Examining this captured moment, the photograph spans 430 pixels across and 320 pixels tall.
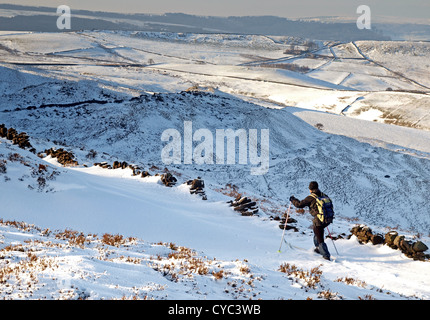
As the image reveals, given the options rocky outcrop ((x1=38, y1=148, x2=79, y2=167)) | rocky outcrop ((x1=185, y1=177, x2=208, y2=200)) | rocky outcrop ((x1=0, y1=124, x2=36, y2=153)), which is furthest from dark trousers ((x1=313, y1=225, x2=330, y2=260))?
rocky outcrop ((x1=0, y1=124, x2=36, y2=153))

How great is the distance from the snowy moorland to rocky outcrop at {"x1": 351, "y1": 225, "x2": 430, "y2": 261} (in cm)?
25

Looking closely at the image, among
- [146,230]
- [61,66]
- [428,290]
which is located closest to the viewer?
[428,290]

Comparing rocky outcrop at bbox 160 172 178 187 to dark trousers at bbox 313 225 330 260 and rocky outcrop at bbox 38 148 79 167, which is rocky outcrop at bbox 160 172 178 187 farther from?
dark trousers at bbox 313 225 330 260

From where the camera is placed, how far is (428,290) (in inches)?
345

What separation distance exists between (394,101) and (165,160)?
52.1 metres

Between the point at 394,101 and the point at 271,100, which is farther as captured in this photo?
the point at 271,100

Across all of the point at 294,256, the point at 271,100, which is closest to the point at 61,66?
the point at 271,100

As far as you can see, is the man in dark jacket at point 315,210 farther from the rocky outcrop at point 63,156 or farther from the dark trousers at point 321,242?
the rocky outcrop at point 63,156

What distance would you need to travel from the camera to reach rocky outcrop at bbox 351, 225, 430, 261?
36.6 ft

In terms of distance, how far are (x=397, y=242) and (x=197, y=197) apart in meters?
9.22

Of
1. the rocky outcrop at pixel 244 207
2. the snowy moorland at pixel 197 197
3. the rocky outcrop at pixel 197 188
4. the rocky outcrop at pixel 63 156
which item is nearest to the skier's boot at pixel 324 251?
the snowy moorland at pixel 197 197

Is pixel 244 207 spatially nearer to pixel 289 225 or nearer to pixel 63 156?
pixel 289 225

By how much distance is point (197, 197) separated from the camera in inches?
684
